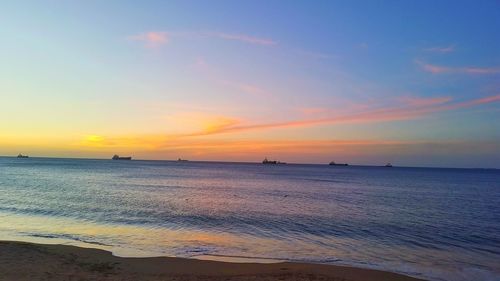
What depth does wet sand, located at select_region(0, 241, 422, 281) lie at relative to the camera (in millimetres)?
14430

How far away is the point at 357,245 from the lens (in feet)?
75.2

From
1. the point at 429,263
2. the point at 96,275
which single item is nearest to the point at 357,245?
the point at 429,263

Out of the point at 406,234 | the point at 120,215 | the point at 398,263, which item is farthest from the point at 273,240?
the point at 120,215

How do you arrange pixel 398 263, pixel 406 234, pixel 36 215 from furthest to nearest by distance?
pixel 36 215 → pixel 406 234 → pixel 398 263

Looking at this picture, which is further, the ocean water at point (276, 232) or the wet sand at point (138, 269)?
the ocean water at point (276, 232)

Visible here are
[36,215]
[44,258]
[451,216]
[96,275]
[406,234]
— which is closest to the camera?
[96,275]

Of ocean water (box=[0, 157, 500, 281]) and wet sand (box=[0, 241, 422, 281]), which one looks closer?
wet sand (box=[0, 241, 422, 281])

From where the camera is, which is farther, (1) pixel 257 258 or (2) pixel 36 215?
(2) pixel 36 215

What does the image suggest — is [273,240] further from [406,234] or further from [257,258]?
[406,234]

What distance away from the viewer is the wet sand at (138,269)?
47.3 feet

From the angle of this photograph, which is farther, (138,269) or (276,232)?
(276,232)

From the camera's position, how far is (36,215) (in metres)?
30.8

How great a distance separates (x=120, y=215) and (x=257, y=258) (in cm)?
1708

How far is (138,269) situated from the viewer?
15797 mm
